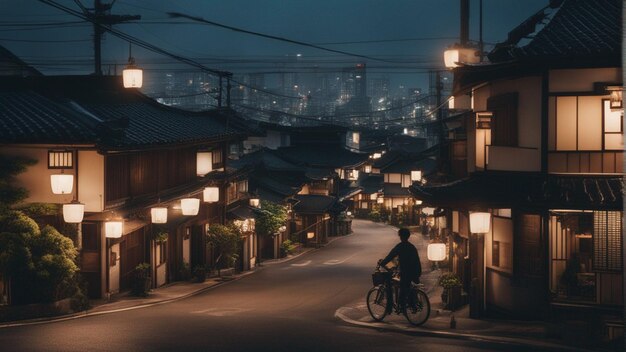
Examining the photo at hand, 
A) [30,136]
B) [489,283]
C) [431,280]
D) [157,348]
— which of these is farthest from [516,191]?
[431,280]

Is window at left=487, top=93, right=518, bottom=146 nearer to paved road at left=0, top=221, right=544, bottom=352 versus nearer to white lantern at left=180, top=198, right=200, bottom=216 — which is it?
paved road at left=0, top=221, right=544, bottom=352

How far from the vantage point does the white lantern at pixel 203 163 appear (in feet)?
131

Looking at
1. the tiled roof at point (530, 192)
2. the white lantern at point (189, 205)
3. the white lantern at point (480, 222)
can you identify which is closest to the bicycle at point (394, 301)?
the white lantern at point (480, 222)

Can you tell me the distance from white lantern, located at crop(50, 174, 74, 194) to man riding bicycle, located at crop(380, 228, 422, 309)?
11.9m

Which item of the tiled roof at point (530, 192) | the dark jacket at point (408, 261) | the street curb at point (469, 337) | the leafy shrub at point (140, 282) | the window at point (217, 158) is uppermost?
the window at point (217, 158)

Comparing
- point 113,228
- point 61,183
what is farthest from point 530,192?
point 61,183

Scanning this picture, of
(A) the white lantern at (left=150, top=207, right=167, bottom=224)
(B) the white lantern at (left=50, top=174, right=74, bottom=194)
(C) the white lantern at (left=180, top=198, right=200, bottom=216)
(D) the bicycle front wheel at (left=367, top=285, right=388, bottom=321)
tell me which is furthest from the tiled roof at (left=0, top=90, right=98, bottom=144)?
(D) the bicycle front wheel at (left=367, top=285, right=388, bottom=321)

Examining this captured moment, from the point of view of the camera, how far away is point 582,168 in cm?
2023

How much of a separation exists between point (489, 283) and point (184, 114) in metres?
23.8

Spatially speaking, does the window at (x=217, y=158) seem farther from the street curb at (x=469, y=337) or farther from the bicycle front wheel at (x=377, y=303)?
the street curb at (x=469, y=337)

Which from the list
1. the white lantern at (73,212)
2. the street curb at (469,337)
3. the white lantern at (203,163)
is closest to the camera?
the street curb at (469,337)

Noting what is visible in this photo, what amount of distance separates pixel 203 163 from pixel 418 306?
23.3m

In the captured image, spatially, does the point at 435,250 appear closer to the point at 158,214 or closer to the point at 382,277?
the point at 382,277

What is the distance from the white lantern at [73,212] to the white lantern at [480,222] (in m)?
12.9
